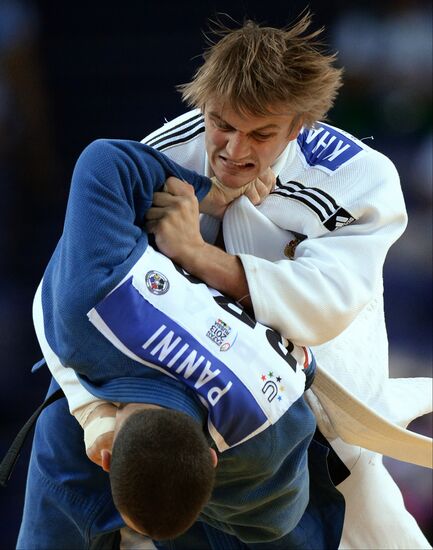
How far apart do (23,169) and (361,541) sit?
2135 mm

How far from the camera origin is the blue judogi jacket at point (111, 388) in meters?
1.77

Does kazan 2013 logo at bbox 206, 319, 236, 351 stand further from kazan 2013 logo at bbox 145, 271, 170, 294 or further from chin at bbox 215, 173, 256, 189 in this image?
chin at bbox 215, 173, 256, 189

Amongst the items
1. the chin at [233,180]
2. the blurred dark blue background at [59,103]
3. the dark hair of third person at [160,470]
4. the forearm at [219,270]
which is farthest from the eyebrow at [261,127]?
the blurred dark blue background at [59,103]

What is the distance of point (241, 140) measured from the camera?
195cm

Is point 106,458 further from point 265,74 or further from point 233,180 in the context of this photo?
point 265,74

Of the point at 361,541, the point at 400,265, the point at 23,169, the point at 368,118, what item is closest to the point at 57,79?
the point at 23,169

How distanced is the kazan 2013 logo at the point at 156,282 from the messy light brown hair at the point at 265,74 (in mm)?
405

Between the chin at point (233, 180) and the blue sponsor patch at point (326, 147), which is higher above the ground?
the blue sponsor patch at point (326, 147)

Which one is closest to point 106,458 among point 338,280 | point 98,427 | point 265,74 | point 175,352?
point 98,427

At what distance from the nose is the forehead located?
0.9 inches

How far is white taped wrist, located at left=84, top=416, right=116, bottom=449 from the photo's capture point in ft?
5.83

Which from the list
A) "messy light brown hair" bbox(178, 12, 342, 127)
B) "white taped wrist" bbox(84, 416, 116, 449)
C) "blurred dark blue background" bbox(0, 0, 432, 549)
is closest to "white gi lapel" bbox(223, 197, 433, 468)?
"messy light brown hair" bbox(178, 12, 342, 127)

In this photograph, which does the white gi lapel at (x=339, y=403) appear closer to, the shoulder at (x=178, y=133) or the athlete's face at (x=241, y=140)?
the athlete's face at (x=241, y=140)

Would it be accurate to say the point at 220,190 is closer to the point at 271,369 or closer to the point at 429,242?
the point at 271,369
